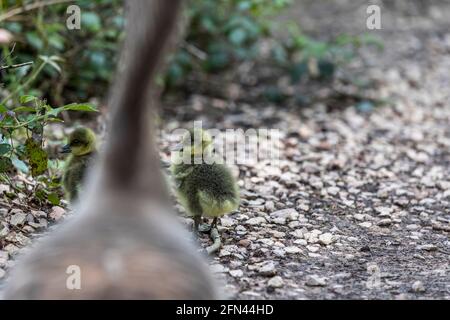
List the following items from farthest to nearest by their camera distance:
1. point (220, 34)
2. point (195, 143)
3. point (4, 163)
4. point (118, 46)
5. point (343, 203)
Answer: point (220, 34) < point (118, 46) < point (343, 203) < point (195, 143) < point (4, 163)

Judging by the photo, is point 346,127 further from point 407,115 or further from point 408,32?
point 408,32

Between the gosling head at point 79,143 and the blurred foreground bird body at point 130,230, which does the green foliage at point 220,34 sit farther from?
the blurred foreground bird body at point 130,230

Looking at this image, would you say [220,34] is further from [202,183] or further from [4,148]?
[4,148]

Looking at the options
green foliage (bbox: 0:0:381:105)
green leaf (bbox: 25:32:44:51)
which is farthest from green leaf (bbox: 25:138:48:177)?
green leaf (bbox: 25:32:44:51)

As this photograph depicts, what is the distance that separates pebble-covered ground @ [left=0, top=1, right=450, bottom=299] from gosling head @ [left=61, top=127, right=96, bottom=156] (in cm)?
35

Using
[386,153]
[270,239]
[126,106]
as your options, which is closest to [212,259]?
[270,239]

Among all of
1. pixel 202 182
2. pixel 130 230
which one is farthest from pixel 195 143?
pixel 130 230

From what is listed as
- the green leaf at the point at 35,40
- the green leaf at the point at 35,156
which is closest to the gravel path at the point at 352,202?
the green leaf at the point at 35,156

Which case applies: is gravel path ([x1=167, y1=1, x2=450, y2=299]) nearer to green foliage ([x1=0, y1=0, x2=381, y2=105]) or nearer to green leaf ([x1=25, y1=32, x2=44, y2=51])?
green foliage ([x1=0, y1=0, x2=381, y2=105])

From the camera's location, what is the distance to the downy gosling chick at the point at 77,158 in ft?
12.8

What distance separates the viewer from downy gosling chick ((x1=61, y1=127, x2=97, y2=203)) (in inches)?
154

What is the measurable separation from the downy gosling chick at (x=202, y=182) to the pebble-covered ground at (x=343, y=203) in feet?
0.65

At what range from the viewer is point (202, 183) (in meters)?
3.81

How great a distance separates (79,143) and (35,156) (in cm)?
35
